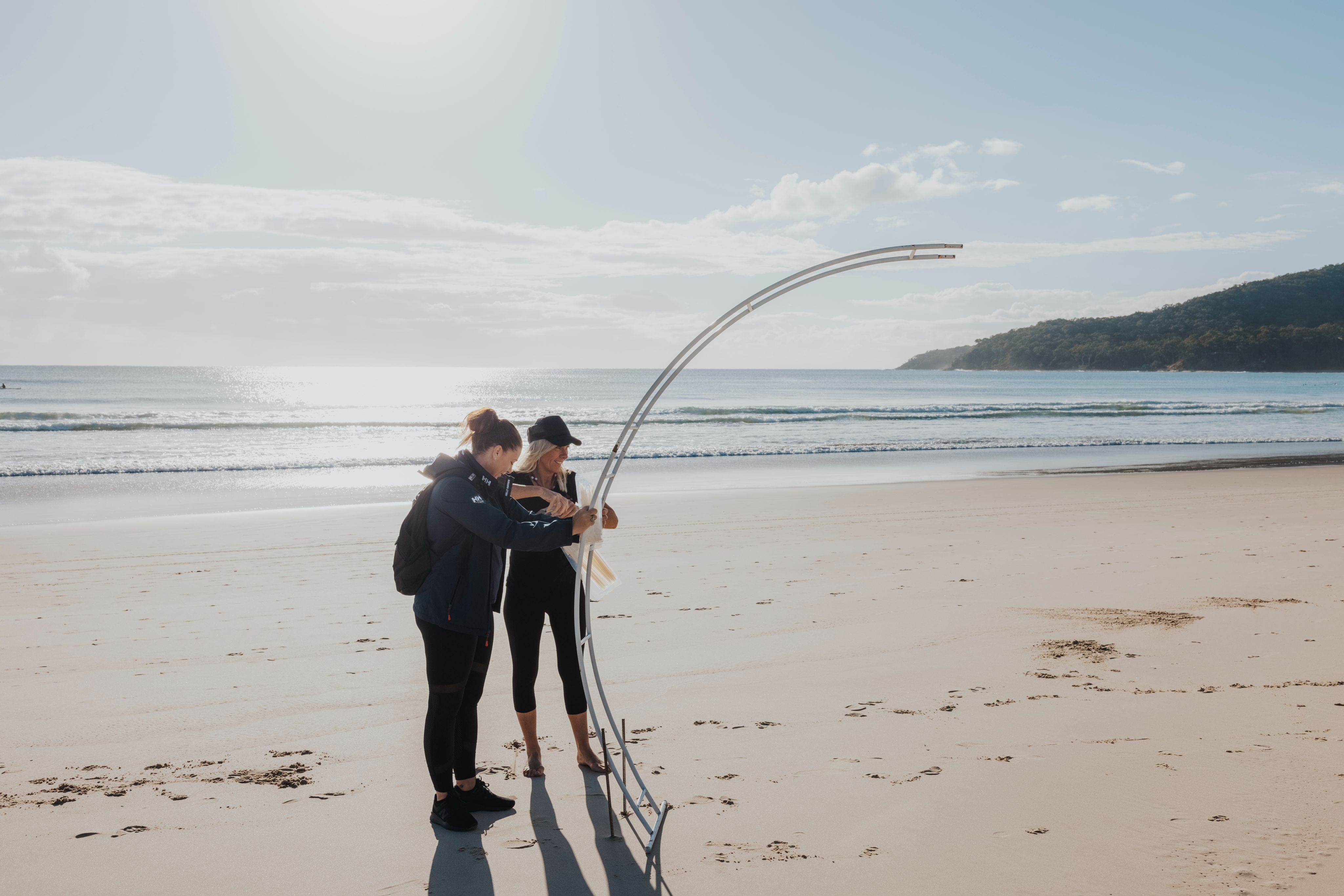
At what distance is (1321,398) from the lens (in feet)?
166

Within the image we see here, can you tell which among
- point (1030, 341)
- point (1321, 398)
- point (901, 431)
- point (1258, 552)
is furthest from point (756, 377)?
point (1258, 552)

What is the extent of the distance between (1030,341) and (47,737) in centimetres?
12370

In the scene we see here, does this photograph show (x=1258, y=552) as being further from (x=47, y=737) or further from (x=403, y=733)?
(x=47, y=737)

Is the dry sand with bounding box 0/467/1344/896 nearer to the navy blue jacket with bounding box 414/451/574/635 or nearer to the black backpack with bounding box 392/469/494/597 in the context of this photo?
the navy blue jacket with bounding box 414/451/574/635

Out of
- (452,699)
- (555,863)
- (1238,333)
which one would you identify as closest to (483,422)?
(452,699)

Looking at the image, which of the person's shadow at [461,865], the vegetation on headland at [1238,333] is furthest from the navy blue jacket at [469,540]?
the vegetation on headland at [1238,333]

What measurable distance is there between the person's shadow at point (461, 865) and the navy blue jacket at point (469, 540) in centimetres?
82

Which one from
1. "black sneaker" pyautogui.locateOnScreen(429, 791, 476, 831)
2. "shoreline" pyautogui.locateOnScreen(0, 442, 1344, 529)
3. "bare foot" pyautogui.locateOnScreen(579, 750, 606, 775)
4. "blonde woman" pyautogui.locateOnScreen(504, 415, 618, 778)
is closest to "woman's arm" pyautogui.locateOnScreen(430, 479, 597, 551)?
"blonde woman" pyautogui.locateOnScreen(504, 415, 618, 778)

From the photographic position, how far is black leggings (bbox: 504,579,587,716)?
3850 millimetres

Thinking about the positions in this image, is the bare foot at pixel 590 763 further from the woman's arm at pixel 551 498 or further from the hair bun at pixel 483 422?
the hair bun at pixel 483 422

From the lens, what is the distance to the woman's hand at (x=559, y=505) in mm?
3309

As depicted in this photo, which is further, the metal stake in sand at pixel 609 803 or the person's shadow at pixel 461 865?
the metal stake in sand at pixel 609 803

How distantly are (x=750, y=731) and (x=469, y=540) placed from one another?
77.5 inches

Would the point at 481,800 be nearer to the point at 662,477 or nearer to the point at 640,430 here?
the point at 662,477
